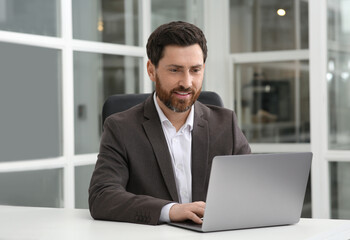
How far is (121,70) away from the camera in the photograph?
3.85 meters

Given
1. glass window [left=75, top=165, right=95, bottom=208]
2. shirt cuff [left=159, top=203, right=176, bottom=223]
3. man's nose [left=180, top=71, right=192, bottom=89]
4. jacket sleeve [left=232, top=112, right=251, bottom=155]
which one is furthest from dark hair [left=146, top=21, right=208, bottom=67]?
glass window [left=75, top=165, right=95, bottom=208]

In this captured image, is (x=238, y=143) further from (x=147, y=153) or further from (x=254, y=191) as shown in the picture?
(x=254, y=191)

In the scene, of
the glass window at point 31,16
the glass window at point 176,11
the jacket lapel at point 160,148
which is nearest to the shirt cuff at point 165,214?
the jacket lapel at point 160,148

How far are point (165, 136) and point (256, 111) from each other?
7.85ft

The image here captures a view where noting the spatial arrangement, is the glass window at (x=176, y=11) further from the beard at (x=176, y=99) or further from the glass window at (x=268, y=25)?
the beard at (x=176, y=99)

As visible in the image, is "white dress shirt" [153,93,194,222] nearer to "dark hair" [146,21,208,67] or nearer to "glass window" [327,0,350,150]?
"dark hair" [146,21,208,67]

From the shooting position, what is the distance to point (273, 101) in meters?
4.42

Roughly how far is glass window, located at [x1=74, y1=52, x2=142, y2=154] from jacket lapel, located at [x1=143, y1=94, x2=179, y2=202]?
55.1 inches

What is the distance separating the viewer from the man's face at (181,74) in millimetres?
2041

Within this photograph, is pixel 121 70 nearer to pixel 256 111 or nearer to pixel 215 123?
pixel 256 111

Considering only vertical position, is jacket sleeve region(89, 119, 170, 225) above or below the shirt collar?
below

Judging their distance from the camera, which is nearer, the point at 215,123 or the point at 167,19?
the point at 215,123

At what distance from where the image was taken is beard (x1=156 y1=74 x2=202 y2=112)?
2.06 m

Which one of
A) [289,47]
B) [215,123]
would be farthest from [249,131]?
[215,123]
